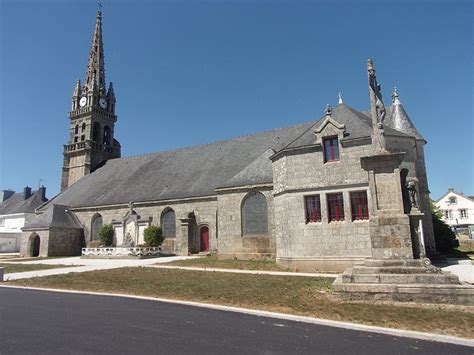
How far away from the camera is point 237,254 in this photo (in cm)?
1953

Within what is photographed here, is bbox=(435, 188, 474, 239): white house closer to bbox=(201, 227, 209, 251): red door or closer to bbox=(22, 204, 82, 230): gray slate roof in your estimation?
bbox=(201, 227, 209, 251): red door

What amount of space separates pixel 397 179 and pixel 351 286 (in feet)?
9.63

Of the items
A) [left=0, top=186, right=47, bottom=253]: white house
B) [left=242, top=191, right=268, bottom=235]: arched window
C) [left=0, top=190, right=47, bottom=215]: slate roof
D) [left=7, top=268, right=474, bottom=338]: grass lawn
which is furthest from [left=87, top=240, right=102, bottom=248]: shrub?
[left=0, top=190, right=47, bottom=215]: slate roof

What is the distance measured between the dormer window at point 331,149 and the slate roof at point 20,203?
149 ft

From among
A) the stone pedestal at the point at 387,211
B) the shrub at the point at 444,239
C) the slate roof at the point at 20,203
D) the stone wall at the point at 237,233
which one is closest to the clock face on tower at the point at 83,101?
the slate roof at the point at 20,203

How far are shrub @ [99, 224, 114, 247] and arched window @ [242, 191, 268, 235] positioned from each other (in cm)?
1347

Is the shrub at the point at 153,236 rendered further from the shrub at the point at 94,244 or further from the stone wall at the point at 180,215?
the shrub at the point at 94,244

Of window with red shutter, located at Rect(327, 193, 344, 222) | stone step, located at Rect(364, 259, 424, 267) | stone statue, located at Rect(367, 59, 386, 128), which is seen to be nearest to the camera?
stone step, located at Rect(364, 259, 424, 267)

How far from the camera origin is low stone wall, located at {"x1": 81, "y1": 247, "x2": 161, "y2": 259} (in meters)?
23.1

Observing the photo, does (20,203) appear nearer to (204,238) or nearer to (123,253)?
(123,253)

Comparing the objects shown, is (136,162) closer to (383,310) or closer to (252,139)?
(252,139)

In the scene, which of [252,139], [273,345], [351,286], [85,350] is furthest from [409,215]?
[252,139]

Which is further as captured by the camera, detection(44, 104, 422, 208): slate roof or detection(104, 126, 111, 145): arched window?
detection(104, 126, 111, 145): arched window

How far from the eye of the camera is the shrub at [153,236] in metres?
24.9
